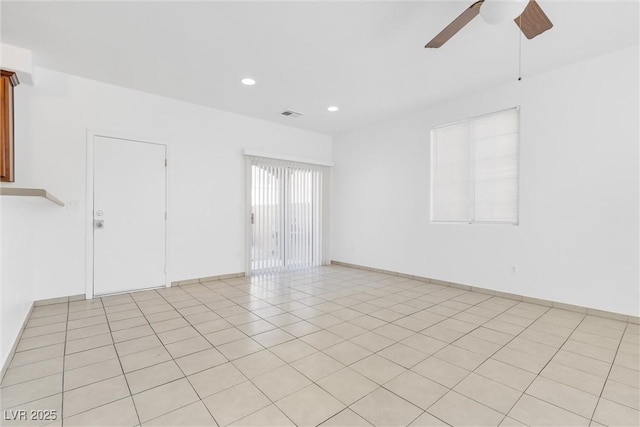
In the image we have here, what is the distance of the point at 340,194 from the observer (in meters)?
6.69

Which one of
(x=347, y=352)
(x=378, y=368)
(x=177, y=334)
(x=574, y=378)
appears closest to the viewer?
(x=574, y=378)

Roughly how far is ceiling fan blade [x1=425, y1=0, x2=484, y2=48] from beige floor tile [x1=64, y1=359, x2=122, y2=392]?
3536 mm

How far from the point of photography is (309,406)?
1.80m

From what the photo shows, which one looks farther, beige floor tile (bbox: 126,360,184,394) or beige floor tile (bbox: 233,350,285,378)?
beige floor tile (bbox: 233,350,285,378)

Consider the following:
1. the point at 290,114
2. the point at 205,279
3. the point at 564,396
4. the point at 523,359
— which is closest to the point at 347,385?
the point at 564,396

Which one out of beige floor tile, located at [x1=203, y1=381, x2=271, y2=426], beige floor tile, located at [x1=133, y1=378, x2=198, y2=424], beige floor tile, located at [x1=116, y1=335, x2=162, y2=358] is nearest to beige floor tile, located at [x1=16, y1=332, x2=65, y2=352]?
beige floor tile, located at [x1=116, y1=335, x2=162, y2=358]

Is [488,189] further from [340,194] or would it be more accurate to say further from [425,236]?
[340,194]

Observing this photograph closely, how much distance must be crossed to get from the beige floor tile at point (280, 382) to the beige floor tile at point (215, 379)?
0.15 metres

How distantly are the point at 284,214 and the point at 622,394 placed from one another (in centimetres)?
502

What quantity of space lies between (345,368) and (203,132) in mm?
4287

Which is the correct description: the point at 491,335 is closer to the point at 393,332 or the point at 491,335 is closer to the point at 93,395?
the point at 393,332

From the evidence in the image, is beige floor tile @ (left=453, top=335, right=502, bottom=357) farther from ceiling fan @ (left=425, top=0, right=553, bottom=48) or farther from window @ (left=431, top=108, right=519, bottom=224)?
ceiling fan @ (left=425, top=0, right=553, bottom=48)

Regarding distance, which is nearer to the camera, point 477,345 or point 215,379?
point 215,379

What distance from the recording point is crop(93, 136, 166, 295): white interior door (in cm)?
402
